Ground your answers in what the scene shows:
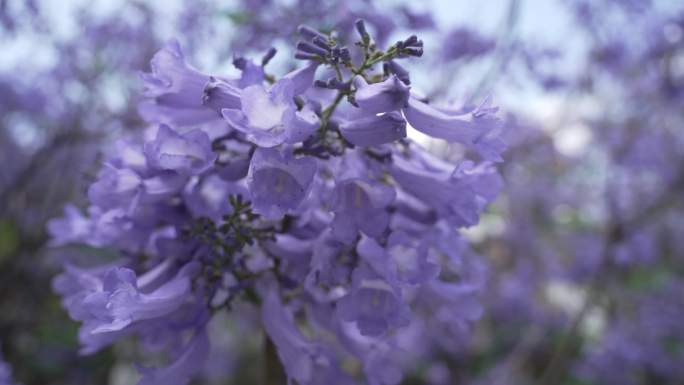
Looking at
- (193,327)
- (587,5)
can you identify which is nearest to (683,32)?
(587,5)

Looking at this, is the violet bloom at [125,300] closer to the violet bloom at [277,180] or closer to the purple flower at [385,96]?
the violet bloom at [277,180]

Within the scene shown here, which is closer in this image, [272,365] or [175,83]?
[175,83]

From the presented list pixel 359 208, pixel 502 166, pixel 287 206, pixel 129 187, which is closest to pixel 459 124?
pixel 359 208

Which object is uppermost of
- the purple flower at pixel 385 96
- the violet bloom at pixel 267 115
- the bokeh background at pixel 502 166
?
the purple flower at pixel 385 96

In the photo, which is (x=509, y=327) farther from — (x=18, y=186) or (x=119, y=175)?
(x=119, y=175)

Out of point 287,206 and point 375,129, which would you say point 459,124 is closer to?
point 375,129

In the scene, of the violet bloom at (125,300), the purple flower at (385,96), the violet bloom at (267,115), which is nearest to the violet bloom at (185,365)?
the violet bloom at (125,300)
